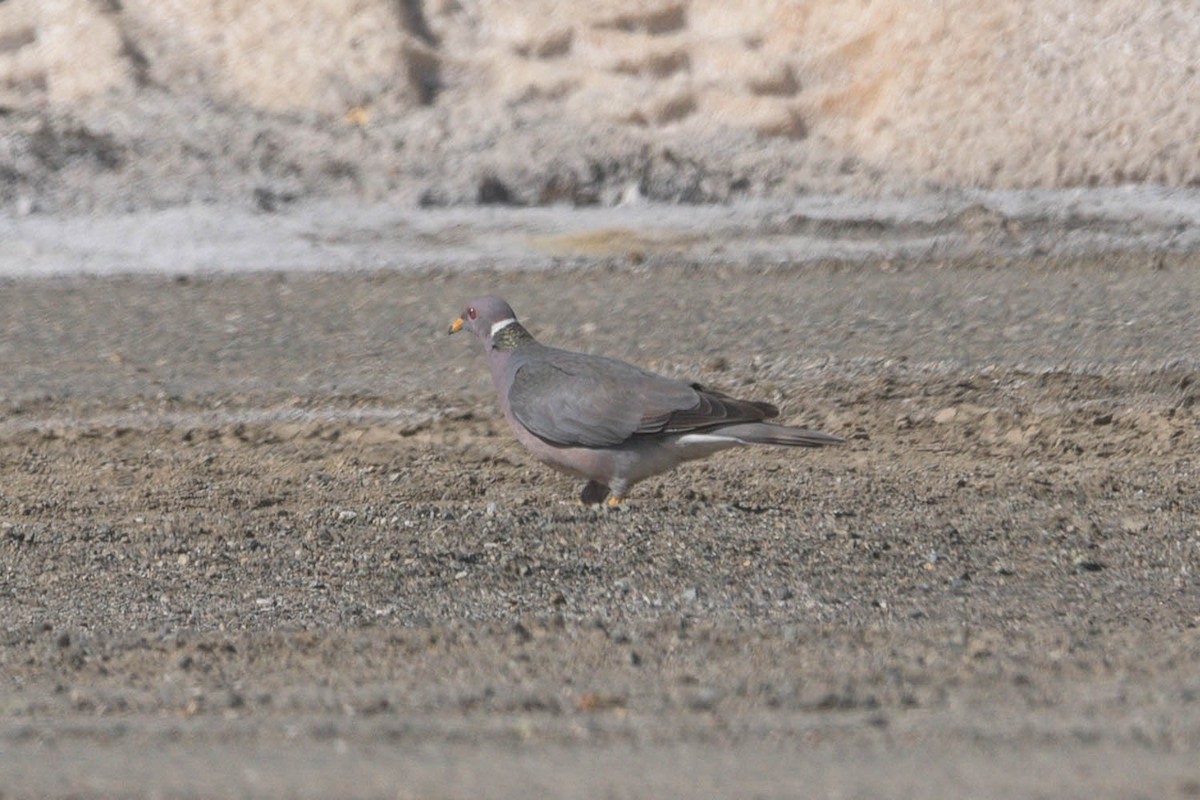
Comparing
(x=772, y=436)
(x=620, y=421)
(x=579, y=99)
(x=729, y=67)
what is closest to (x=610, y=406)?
(x=620, y=421)

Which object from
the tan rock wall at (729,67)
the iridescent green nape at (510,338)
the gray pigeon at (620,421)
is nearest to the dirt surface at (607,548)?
the gray pigeon at (620,421)

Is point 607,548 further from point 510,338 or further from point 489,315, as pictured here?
point 489,315

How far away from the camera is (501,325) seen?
7500 millimetres

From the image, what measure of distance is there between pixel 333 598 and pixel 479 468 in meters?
1.99

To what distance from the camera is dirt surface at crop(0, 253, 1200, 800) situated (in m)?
4.22

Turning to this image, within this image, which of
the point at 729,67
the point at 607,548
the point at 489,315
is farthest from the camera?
the point at 729,67

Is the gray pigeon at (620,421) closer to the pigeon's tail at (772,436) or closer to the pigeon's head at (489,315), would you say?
the pigeon's tail at (772,436)

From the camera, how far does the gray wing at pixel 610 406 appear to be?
22.5 feet

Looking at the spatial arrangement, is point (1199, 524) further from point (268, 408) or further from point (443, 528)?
point (268, 408)

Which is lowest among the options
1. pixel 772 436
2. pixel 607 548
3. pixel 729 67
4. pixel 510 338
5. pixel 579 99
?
pixel 607 548

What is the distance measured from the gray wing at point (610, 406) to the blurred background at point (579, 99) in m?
5.72

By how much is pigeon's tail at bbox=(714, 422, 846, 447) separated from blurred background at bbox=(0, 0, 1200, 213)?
590 centimetres

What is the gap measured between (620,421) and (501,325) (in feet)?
2.68

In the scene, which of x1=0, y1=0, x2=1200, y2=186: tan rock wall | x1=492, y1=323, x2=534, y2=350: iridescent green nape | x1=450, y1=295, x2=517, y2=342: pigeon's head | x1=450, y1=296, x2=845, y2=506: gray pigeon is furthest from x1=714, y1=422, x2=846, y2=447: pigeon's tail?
x1=0, y1=0, x2=1200, y2=186: tan rock wall
